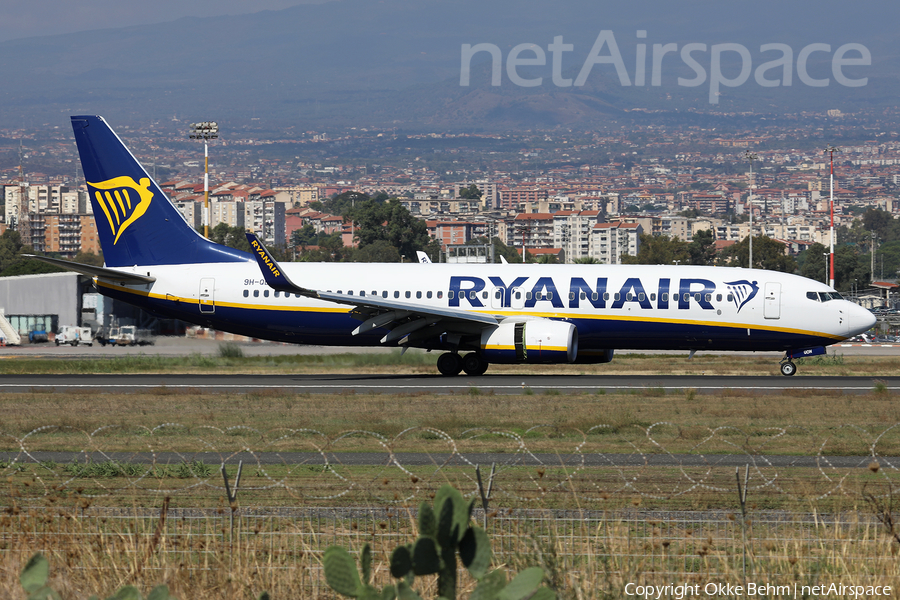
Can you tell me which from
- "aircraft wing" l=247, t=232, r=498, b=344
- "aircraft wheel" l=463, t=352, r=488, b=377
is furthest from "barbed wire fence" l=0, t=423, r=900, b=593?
"aircraft wheel" l=463, t=352, r=488, b=377

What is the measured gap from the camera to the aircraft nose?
3167 centimetres

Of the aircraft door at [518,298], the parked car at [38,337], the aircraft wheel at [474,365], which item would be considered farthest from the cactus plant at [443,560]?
the parked car at [38,337]

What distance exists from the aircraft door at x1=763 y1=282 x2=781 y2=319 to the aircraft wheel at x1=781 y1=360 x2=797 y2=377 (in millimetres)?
2789

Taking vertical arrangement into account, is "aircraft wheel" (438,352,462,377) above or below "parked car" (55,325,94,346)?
above

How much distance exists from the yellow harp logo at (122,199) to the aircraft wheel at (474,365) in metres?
12.3

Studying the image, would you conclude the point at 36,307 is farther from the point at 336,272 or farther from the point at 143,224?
the point at 336,272

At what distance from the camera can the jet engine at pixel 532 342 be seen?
30.2m

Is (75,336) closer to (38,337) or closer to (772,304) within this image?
(38,337)

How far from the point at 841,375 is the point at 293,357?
20397 mm

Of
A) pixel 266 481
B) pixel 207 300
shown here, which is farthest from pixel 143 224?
pixel 266 481

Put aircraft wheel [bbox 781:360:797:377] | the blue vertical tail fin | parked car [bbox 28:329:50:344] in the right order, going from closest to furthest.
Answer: aircraft wheel [bbox 781:360:797:377] → the blue vertical tail fin → parked car [bbox 28:329:50:344]

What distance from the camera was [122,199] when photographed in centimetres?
3500

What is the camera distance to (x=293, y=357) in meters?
40.2

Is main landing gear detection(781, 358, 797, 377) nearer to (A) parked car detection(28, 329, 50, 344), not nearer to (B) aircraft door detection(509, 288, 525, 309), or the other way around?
(B) aircraft door detection(509, 288, 525, 309)
